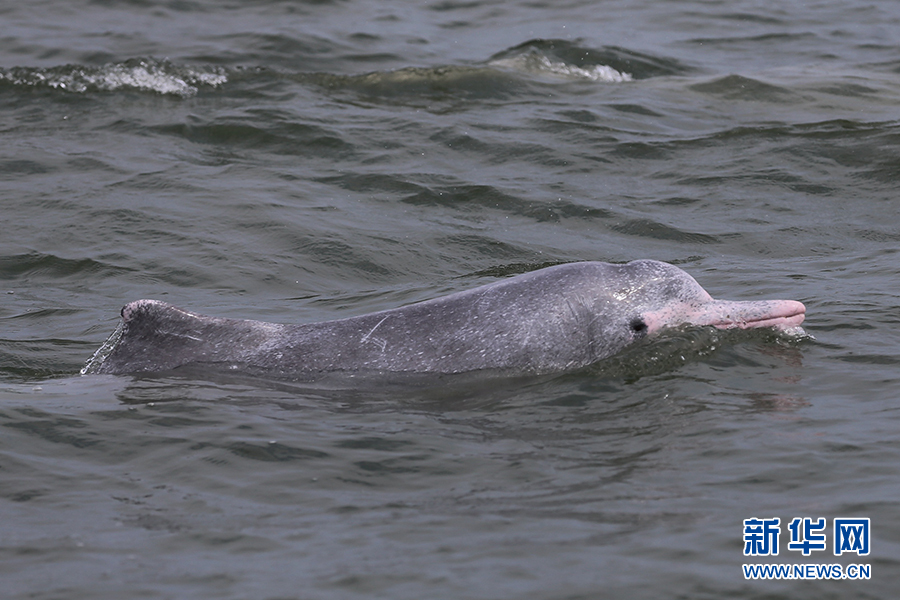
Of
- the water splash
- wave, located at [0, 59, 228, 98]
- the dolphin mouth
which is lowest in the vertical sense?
the dolphin mouth

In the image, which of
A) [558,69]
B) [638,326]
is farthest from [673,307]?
[558,69]

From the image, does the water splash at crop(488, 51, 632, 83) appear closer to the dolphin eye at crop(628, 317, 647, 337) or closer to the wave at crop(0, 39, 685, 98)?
the wave at crop(0, 39, 685, 98)

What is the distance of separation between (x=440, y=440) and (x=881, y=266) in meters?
5.89

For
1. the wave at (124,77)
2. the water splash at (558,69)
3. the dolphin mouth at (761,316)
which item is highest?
the wave at (124,77)

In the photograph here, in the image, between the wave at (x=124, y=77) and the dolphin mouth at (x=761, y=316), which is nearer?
the dolphin mouth at (x=761, y=316)

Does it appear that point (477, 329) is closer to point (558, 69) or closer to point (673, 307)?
point (673, 307)

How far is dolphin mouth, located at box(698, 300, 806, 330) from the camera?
347 inches

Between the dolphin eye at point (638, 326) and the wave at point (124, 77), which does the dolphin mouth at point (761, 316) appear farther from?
the wave at point (124, 77)

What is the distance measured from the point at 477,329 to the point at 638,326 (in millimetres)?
1206

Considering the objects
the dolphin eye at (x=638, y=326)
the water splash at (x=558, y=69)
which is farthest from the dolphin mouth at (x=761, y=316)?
the water splash at (x=558, y=69)

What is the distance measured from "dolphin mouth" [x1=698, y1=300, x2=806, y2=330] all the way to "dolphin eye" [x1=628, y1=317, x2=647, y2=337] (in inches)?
19.9

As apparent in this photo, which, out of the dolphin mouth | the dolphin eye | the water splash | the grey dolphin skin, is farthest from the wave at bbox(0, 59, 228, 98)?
the dolphin mouth

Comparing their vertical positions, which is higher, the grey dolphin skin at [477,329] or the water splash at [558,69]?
the water splash at [558,69]

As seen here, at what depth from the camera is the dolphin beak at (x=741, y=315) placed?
8812mm
